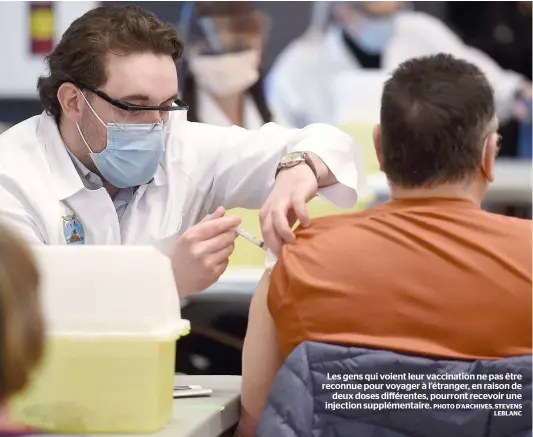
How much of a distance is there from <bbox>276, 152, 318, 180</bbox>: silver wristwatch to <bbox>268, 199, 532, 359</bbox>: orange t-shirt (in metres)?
0.43

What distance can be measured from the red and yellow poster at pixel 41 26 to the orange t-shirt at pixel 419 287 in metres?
4.01

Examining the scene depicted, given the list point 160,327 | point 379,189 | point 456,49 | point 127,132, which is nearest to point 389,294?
point 160,327

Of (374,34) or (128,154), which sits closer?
(128,154)

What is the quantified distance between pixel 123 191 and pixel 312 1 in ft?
11.1

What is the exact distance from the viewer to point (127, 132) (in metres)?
2.01

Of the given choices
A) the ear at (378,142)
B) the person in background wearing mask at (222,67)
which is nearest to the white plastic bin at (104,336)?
the ear at (378,142)

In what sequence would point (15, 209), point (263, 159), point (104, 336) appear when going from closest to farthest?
point (104, 336) → point (15, 209) → point (263, 159)

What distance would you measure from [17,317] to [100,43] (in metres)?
1.32

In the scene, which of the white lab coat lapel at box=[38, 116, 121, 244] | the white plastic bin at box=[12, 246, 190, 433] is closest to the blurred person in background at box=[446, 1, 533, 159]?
the white lab coat lapel at box=[38, 116, 121, 244]

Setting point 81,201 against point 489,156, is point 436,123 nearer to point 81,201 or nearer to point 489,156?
point 489,156

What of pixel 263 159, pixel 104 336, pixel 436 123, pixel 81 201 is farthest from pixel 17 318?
pixel 263 159

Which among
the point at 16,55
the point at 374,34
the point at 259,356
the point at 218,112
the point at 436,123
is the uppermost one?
the point at 436,123

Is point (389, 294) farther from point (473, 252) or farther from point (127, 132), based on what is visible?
point (127, 132)

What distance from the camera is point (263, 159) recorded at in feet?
6.59
